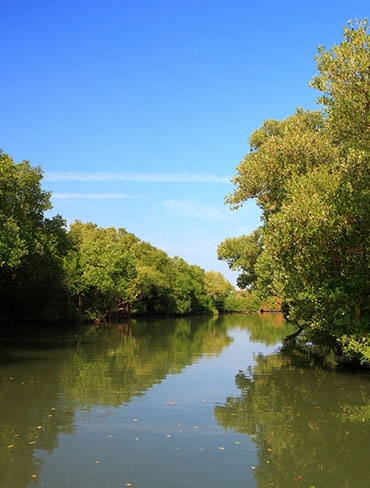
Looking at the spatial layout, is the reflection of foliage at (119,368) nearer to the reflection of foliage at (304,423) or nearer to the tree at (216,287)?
the reflection of foliage at (304,423)

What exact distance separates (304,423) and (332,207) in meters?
8.36

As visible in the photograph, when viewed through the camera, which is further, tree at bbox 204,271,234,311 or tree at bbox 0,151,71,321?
tree at bbox 204,271,234,311

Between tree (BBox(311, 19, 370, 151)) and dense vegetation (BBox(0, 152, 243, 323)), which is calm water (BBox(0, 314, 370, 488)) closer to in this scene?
tree (BBox(311, 19, 370, 151))

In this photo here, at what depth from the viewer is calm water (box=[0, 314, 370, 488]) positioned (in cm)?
901

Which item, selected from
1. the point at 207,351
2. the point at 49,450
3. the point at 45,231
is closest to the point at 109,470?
the point at 49,450

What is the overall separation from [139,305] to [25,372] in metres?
72.1

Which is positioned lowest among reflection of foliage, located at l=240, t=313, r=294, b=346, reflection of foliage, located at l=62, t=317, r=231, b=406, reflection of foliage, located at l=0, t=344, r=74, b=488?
reflection of foliage, located at l=240, t=313, r=294, b=346

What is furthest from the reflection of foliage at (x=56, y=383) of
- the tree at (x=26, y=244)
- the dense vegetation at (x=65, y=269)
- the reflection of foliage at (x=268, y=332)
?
the reflection of foliage at (x=268, y=332)

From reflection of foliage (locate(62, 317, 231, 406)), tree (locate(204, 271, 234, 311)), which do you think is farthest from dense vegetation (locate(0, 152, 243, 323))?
tree (locate(204, 271, 234, 311))

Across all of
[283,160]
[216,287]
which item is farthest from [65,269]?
[216,287]

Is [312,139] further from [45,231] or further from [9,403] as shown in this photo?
[45,231]

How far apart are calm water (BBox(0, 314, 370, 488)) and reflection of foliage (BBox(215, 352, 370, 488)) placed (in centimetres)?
3

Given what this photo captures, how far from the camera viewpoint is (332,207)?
18.0 metres

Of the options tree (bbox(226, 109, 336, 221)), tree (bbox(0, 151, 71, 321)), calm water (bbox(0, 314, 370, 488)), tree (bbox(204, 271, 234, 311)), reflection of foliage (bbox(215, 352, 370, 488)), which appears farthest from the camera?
tree (bbox(204, 271, 234, 311))
